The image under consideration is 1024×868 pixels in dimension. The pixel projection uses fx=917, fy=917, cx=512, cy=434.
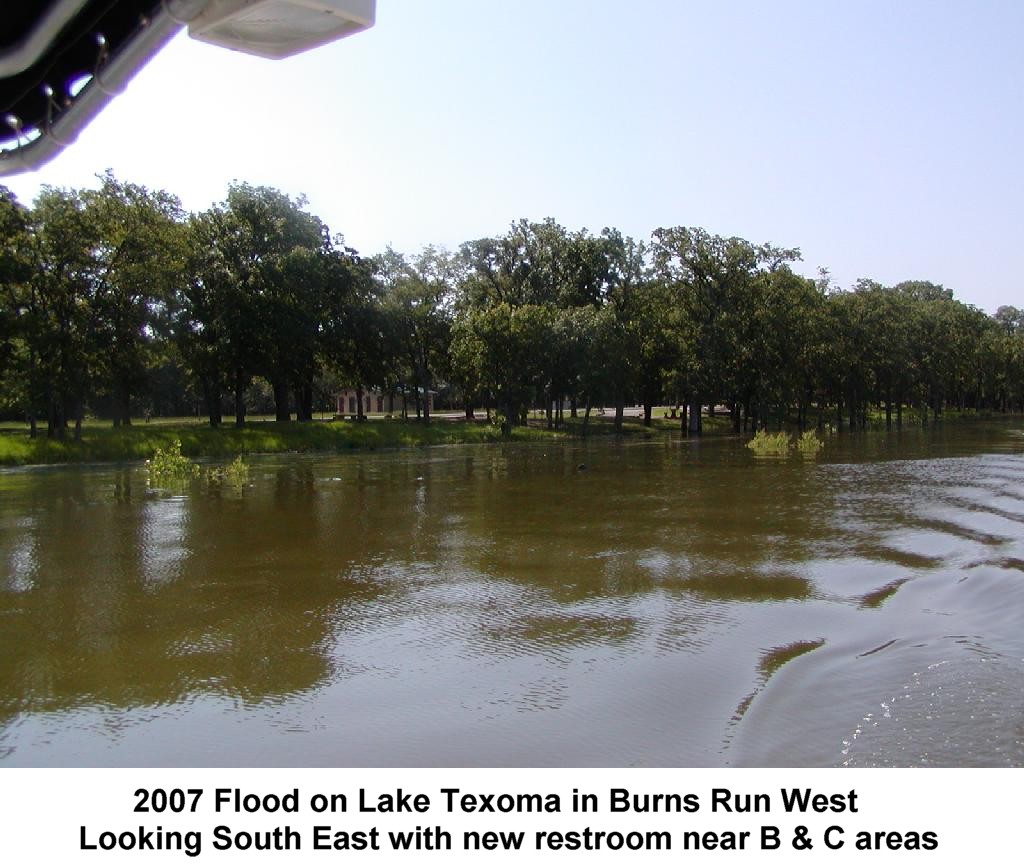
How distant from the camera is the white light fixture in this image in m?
6.35

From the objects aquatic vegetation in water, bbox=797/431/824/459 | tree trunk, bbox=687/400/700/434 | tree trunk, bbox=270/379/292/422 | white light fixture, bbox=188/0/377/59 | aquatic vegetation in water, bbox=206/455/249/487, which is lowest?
aquatic vegetation in water, bbox=206/455/249/487

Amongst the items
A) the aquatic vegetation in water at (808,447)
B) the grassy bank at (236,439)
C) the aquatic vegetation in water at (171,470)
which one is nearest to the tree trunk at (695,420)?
the grassy bank at (236,439)

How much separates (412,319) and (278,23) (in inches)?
2322

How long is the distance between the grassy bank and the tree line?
253cm

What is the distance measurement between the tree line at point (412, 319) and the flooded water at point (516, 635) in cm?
2281

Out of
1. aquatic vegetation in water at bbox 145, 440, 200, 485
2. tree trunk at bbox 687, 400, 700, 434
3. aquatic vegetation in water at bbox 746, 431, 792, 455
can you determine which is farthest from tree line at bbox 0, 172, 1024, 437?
aquatic vegetation in water at bbox 746, 431, 792, 455

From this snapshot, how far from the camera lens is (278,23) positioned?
674cm

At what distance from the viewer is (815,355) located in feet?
223

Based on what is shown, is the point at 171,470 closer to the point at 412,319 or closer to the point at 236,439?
the point at 236,439

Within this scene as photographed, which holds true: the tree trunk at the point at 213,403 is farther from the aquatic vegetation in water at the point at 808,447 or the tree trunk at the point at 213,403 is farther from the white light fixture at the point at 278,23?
the white light fixture at the point at 278,23

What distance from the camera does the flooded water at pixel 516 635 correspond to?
6.95 m

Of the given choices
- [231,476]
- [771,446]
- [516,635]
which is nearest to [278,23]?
[516,635]

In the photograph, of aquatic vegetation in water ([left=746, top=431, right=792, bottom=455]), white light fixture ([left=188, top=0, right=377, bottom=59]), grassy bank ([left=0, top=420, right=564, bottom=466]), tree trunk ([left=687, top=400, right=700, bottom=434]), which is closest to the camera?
white light fixture ([left=188, top=0, right=377, bottom=59])

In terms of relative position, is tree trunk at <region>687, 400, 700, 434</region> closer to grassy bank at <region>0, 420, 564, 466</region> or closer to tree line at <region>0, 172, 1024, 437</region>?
tree line at <region>0, 172, 1024, 437</region>
